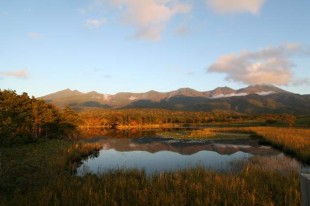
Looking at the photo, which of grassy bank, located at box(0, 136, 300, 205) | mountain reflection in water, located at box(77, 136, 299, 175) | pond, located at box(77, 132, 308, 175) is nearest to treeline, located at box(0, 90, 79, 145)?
pond, located at box(77, 132, 308, 175)

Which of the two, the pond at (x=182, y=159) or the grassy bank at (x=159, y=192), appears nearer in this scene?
the grassy bank at (x=159, y=192)

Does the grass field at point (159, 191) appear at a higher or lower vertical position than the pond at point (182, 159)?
higher

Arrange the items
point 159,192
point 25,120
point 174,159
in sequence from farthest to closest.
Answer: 1. point 25,120
2. point 174,159
3. point 159,192

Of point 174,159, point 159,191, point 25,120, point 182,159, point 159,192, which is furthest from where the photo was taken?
point 25,120

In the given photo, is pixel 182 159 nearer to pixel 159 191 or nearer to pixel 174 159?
pixel 174 159

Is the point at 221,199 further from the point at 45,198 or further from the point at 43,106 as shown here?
the point at 43,106

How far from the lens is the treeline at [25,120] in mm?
40206

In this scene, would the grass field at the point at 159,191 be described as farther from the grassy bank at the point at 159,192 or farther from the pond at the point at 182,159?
the pond at the point at 182,159

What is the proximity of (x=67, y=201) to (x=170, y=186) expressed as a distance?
6.10 metres

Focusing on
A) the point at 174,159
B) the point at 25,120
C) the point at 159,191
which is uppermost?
the point at 25,120

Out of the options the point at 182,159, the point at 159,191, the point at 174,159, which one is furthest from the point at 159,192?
the point at 174,159

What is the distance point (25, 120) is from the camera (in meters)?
48.5

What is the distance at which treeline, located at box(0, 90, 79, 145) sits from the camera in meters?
40.2

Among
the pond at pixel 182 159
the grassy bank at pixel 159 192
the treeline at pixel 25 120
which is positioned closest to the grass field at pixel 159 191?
the grassy bank at pixel 159 192
